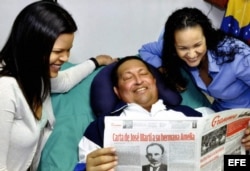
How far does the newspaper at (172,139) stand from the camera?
114 centimetres

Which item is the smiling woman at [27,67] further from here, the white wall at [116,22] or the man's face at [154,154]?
the white wall at [116,22]

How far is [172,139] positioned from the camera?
45.8 inches

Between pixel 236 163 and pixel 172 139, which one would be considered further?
pixel 236 163

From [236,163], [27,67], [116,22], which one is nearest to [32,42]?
[27,67]

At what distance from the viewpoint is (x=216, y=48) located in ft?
4.72

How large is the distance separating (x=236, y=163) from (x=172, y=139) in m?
0.31

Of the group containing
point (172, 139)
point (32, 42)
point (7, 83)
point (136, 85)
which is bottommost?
point (172, 139)

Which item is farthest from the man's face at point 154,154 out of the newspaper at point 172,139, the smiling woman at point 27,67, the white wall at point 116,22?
the white wall at point 116,22

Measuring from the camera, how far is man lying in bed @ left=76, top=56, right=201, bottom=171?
140 centimetres

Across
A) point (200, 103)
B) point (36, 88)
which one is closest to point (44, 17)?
point (36, 88)

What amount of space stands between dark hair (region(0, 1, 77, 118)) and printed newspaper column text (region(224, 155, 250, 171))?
741 millimetres

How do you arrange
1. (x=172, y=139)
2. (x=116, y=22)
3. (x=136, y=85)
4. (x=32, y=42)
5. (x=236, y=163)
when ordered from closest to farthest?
1. (x=32, y=42)
2. (x=172, y=139)
3. (x=236, y=163)
4. (x=136, y=85)
5. (x=116, y=22)

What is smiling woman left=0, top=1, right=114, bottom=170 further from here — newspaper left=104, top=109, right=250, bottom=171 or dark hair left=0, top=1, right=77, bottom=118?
newspaper left=104, top=109, right=250, bottom=171

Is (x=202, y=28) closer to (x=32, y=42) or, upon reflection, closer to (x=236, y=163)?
(x=236, y=163)
